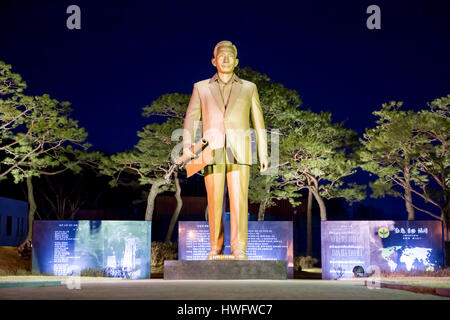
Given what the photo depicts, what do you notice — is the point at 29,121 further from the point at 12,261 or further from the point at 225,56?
the point at 225,56

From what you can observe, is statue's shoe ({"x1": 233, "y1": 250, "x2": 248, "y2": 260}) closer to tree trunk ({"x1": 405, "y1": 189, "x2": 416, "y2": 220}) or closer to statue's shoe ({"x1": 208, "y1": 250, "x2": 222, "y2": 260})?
statue's shoe ({"x1": 208, "y1": 250, "x2": 222, "y2": 260})

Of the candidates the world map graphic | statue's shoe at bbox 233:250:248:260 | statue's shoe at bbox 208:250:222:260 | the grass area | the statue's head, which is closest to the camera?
statue's shoe at bbox 233:250:248:260

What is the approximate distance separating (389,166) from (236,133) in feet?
37.6

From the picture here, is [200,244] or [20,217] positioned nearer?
[200,244]

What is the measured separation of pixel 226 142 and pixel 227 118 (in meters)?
0.40

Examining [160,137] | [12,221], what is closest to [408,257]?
[160,137]

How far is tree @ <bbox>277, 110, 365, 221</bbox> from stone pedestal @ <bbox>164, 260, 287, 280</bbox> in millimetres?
9908

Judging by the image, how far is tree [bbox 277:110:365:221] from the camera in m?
18.1

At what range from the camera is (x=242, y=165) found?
858cm

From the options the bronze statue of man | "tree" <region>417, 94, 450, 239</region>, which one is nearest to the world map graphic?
"tree" <region>417, 94, 450, 239</region>

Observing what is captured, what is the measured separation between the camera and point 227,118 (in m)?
8.54

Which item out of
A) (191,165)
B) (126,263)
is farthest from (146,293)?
(126,263)

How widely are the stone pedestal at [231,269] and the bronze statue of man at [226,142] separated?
36cm
